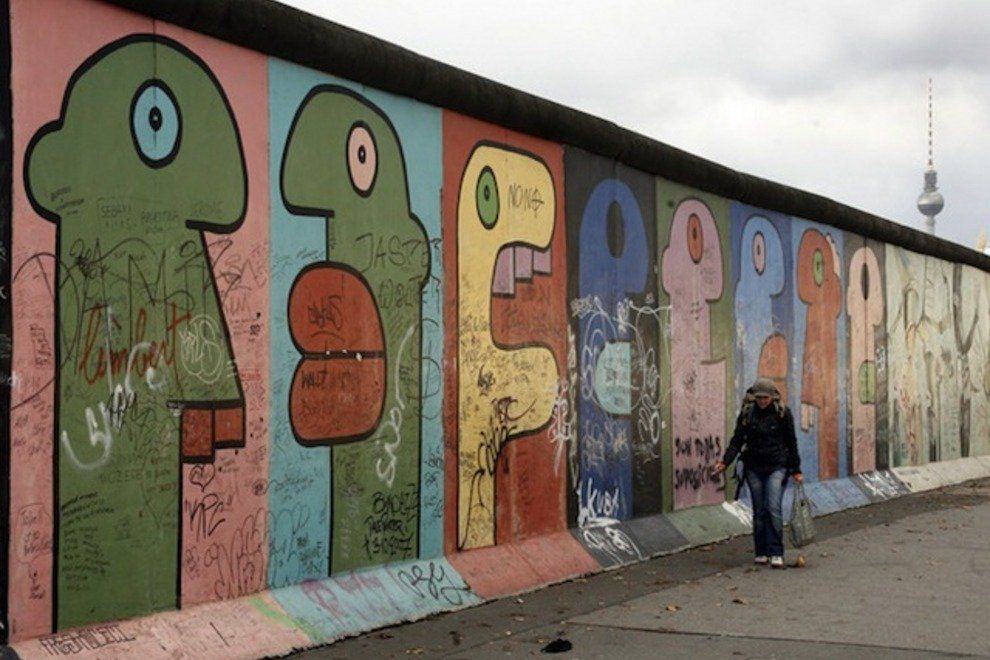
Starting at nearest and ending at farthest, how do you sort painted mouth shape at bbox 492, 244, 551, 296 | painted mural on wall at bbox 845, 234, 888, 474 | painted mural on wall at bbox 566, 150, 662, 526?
painted mouth shape at bbox 492, 244, 551, 296 → painted mural on wall at bbox 566, 150, 662, 526 → painted mural on wall at bbox 845, 234, 888, 474

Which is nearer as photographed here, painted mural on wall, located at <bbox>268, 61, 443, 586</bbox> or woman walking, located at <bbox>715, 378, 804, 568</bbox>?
painted mural on wall, located at <bbox>268, 61, 443, 586</bbox>

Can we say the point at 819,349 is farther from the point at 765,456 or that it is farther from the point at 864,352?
the point at 765,456

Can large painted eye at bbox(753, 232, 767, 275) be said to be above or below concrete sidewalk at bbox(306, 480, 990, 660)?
above

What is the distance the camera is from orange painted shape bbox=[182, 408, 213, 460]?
30.0 ft

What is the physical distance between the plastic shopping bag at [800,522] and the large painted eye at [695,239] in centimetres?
351

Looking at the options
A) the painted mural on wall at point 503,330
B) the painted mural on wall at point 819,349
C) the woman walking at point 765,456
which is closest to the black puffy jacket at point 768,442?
the woman walking at point 765,456

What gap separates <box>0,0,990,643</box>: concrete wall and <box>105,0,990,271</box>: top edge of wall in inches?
4.2

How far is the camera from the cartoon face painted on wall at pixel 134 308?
27.2 feet

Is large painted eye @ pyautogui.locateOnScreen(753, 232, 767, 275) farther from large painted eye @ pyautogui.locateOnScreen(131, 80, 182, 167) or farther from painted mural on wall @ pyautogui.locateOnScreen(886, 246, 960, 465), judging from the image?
large painted eye @ pyautogui.locateOnScreen(131, 80, 182, 167)

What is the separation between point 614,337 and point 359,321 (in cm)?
459

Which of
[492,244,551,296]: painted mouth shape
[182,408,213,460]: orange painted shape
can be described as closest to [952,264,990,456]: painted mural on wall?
[492,244,551,296]: painted mouth shape

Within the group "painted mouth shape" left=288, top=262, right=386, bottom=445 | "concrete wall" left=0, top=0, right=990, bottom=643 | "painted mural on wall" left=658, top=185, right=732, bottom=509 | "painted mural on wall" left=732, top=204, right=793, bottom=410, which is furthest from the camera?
"painted mural on wall" left=732, top=204, right=793, bottom=410

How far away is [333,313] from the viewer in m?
10.6

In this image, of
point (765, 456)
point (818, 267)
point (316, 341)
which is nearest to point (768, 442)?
point (765, 456)
